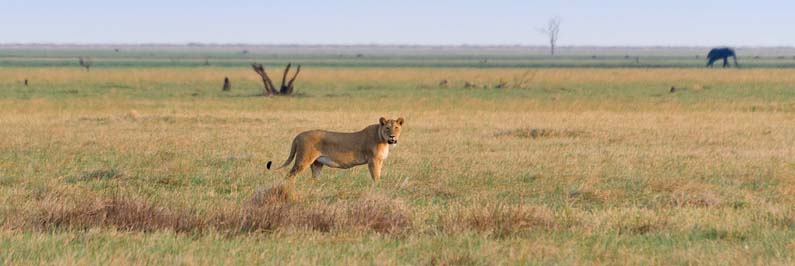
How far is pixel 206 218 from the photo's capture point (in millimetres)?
9500

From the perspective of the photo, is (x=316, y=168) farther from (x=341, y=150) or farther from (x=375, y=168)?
(x=375, y=168)

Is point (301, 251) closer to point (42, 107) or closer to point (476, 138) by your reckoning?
point (476, 138)

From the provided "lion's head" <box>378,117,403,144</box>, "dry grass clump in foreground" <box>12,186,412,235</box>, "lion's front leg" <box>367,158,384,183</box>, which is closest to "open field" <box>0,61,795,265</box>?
"dry grass clump in foreground" <box>12,186,412,235</box>

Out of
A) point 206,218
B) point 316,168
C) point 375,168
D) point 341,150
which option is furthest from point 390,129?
point 206,218

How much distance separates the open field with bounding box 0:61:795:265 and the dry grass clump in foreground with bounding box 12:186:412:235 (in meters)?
0.02

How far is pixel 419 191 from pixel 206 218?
11.9ft

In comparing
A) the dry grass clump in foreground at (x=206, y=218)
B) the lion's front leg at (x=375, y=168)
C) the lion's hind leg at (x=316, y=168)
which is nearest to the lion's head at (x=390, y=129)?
the lion's front leg at (x=375, y=168)

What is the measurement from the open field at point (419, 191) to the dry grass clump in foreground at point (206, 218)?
0.02m

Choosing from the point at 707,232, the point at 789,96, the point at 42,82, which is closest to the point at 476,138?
the point at 707,232

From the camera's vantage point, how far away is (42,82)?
4881cm

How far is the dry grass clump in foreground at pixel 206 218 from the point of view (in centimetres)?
934

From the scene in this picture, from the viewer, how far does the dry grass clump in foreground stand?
30.7ft

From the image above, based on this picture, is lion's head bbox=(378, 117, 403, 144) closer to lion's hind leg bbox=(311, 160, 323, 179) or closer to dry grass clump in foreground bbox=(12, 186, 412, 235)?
lion's hind leg bbox=(311, 160, 323, 179)

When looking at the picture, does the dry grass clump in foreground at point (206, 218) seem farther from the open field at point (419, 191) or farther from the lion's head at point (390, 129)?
the lion's head at point (390, 129)
